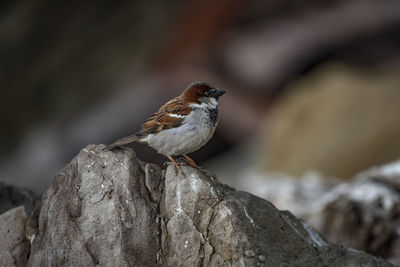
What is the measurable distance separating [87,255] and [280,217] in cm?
177

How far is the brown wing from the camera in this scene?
5625 mm

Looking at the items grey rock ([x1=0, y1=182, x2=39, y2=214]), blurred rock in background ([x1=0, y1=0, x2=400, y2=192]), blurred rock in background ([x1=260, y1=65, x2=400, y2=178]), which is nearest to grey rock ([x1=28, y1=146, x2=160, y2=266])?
grey rock ([x1=0, y1=182, x2=39, y2=214])

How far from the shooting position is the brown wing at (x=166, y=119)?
5.62 metres

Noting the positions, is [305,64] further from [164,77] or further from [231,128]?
[164,77]

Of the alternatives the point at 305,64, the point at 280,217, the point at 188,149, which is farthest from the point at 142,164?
the point at 305,64

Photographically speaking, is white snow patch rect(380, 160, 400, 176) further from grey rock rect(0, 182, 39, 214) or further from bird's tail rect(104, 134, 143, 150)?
grey rock rect(0, 182, 39, 214)

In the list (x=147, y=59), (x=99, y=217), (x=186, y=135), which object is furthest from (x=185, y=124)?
(x=147, y=59)

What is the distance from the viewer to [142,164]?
5078mm

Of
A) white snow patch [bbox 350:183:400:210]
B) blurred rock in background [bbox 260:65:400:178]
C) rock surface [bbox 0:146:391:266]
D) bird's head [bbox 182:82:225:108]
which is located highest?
bird's head [bbox 182:82:225:108]

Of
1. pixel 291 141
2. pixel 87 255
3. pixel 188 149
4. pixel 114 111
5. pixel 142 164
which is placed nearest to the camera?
pixel 87 255

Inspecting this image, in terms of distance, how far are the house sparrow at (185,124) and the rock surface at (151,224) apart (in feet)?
1.69

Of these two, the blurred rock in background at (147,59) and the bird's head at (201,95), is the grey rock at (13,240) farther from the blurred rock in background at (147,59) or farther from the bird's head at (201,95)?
the blurred rock in background at (147,59)

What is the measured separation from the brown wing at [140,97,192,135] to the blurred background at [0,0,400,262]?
856 centimetres

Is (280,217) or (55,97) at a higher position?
(55,97)
